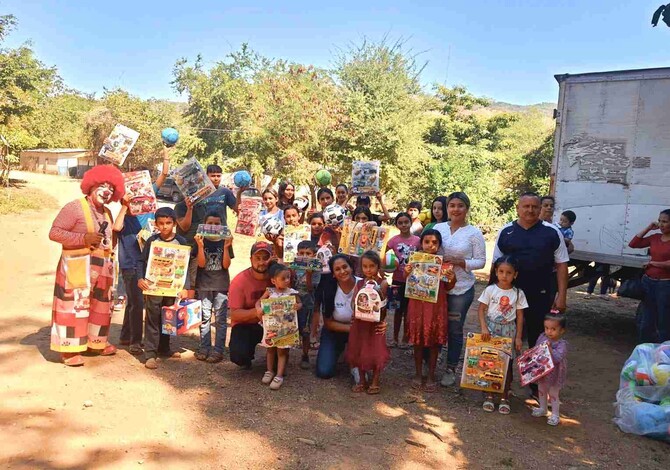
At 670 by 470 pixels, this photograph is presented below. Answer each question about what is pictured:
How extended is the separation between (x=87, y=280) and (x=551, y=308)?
4.04 m

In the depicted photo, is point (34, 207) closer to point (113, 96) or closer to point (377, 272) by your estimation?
point (377, 272)

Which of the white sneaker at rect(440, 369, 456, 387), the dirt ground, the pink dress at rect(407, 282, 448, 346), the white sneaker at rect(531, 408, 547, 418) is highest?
the pink dress at rect(407, 282, 448, 346)

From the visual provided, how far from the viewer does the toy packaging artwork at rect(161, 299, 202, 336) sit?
4.93 m

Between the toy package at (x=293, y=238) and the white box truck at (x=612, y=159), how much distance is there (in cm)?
385

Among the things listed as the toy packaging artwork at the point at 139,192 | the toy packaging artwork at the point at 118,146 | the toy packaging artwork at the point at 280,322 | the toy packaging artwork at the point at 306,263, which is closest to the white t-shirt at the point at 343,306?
the toy packaging artwork at the point at 306,263

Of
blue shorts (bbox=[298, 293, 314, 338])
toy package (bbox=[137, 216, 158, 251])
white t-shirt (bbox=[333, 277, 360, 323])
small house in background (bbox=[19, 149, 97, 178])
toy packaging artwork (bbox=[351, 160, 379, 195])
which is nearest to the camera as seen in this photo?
white t-shirt (bbox=[333, 277, 360, 323])

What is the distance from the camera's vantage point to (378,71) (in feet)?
75.4

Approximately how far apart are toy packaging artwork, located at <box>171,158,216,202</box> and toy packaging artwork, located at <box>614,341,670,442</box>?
396 cm

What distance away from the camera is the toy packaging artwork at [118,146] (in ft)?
17.0

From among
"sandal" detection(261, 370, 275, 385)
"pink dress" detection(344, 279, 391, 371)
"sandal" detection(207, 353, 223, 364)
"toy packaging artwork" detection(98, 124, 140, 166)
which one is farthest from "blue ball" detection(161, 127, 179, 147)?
"sandal" detection(261, 370, 275, 385)

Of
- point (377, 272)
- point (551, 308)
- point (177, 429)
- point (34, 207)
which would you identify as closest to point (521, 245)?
point (551, 308)

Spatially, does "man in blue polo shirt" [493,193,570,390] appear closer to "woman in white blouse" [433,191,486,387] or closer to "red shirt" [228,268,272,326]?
"woman in white blouse" [433,191,486,387]

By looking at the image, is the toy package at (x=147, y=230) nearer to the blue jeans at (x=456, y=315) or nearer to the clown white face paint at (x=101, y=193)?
the clown white face paint at (x=101, y=193)

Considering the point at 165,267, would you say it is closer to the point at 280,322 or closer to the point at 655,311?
the point at 280,322
